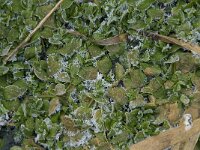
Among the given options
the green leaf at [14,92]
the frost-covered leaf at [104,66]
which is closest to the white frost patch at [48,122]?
the green leaf at [14,92]

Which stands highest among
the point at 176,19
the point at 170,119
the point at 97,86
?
the point at 176,19

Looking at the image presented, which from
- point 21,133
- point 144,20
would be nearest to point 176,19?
point 144,20

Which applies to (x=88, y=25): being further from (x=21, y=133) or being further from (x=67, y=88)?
(x=21, y=133)

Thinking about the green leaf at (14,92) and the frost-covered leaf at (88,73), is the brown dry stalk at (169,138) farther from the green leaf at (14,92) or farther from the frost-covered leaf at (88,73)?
the green leaf at (14,92)

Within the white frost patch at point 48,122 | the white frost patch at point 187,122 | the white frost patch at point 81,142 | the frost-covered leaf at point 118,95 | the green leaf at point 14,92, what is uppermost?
the green leaf at point 14,92

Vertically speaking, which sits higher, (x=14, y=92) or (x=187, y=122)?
(x=14, y=92)

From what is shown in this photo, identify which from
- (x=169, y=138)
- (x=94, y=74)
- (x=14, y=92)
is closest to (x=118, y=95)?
(x=94, y=74)

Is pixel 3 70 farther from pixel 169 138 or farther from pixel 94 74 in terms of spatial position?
pixel 169 138
